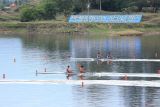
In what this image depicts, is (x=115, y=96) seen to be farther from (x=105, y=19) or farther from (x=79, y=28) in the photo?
(x=105, y=19)

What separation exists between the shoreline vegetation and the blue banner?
177 cm

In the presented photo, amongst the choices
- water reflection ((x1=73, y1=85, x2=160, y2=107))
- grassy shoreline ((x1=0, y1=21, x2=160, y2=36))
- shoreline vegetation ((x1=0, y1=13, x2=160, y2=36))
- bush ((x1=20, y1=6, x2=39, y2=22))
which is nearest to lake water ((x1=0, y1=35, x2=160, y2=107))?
water reflection ((x1=73, y1=85, x2=160, y2=107))

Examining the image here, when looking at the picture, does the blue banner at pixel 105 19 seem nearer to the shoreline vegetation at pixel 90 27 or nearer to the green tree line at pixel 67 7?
the shoreline vegetation at pixel 90 27

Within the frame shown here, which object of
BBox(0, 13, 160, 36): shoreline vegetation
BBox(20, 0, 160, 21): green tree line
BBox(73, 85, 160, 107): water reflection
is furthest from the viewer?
BBox(20, 0, 160, 21): green tree line

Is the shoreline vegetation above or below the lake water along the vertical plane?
above

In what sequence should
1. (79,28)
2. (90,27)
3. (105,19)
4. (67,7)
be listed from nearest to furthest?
(90,27)
(79,28)
(105,19)
(67,7)

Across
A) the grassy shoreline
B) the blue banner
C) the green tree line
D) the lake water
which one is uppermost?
the green tree line

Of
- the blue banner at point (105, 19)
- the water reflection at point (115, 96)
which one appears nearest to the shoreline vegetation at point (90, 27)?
the blue banner at point (105, 19)

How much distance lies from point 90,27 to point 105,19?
4.73 meters

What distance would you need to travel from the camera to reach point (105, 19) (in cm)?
12244

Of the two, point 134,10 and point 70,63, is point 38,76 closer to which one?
point 70,63

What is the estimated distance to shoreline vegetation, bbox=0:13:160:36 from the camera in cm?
11525

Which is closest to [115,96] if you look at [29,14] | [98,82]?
[98,82]

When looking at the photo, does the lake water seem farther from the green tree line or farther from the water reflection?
the green tree line
